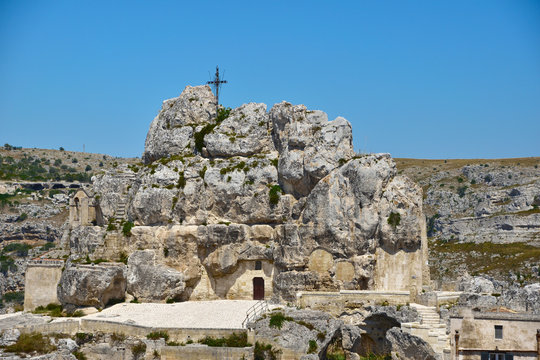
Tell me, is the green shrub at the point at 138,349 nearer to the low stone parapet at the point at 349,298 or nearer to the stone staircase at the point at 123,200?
the low stone parapet at the point at 349,298

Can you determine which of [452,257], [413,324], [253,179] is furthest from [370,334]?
[452,257]

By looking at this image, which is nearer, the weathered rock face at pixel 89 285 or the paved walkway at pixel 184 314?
the paved walkway at pixel 184 314

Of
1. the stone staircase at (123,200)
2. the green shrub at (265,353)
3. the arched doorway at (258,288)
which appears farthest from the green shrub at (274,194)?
the green shrub at (265,353)

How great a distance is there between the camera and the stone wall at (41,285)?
155 ft

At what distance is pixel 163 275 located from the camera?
1816 inches

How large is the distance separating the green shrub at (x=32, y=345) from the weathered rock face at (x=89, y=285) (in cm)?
401

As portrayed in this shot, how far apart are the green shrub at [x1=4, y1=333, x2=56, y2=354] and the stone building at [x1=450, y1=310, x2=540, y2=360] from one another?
20771 millimetres

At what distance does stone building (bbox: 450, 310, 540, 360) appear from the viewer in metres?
→ 37.2

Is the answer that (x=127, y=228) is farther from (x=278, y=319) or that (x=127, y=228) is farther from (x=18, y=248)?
(x=18, y=248)

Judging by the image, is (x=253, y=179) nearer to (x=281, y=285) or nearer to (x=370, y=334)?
(x=281, y=285)

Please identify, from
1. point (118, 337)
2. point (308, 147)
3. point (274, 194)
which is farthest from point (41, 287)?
point (308, 147)

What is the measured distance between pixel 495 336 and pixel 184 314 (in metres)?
16.7

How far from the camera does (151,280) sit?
151 feet

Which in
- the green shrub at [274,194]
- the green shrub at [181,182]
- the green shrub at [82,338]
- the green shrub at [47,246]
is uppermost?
the green shrub at [181,182]
